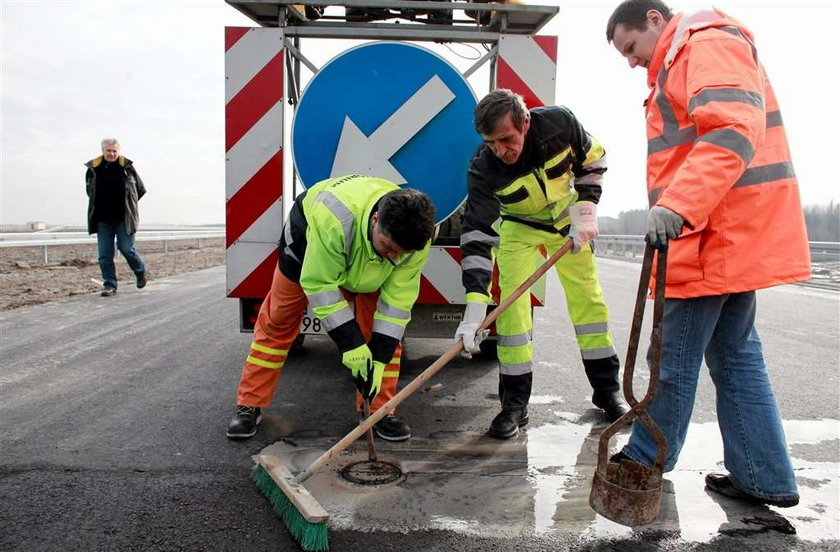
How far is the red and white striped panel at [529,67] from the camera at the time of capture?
345 cm

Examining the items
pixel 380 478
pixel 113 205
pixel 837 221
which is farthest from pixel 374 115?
pixel 837 221

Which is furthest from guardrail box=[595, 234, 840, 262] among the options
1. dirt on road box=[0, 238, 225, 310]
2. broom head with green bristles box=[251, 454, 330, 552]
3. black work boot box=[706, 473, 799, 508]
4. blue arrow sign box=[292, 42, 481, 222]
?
broom head with green bristles box=[251, 454, 330, 552]

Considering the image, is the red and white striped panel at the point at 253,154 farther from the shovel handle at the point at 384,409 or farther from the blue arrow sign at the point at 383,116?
the shovel handle at the point at 384,409

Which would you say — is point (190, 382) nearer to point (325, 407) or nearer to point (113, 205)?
point (325, 407)

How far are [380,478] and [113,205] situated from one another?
604 cm

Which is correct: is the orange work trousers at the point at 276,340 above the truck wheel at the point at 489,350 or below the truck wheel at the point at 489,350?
above

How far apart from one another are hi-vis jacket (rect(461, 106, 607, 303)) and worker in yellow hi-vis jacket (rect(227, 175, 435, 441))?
0.35 metres

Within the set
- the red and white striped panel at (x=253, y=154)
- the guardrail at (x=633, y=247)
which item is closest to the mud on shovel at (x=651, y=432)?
the red and white striped panel at (x=253, y=154)

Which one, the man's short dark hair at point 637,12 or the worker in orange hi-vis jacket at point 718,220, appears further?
the man's short dark hair at point 637,12

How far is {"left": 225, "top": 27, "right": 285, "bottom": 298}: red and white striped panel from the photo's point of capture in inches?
132

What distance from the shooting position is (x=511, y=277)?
318 cm

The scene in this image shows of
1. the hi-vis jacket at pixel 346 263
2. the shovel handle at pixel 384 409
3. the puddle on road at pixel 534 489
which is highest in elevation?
the hi-vis jacket at pixel 346 263

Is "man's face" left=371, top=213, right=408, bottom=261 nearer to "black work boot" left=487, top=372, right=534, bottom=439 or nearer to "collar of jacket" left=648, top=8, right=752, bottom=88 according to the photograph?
"black work boot" left=487, top=372, right=534, bottom=439

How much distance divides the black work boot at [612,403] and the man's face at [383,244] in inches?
59.5
